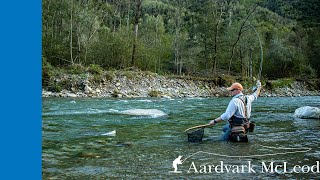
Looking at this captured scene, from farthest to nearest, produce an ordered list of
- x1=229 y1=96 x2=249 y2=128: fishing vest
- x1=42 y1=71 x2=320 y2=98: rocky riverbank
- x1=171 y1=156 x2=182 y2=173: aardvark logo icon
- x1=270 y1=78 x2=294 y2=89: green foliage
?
x1=270 y1=78 x2=294 y2=89: green foliage → x1=42 y1=71 x2=320 y2=98: rocky riverbank → x1=229 y1=96 x2=249 y2=128: fishing vest → x1=171 y1=156 x2=182 y2=173: aardvark logo icon

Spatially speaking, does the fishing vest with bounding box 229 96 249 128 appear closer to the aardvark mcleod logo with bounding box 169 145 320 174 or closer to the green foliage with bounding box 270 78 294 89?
the aardvark mcleod logo with bounding box 169 145 320 174

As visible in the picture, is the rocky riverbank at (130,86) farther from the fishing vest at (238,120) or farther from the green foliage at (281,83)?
the fishing vest at (238,120)

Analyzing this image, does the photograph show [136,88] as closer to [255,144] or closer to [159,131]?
[159,131]

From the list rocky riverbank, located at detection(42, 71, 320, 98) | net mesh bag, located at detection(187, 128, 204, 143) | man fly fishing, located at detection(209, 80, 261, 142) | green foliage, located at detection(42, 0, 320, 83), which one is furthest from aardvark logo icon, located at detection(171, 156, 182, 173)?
green foliage, located at detection(42, 0, 320, 83)

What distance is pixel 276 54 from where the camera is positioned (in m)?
37.8

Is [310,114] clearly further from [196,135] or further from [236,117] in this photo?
[196,135]

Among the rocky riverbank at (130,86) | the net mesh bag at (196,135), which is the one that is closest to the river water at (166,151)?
the net mesh bag at (196,135)

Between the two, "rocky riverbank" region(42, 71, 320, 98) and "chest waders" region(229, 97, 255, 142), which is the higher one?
"chest waders" region(229, 97, 255, 142)

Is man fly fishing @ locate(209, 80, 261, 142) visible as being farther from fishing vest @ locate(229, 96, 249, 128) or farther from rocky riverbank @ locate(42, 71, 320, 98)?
rocky riverbank @ locate(42, 71, 320, 98)

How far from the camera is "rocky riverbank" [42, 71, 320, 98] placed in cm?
1772

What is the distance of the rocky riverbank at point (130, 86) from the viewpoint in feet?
58.1

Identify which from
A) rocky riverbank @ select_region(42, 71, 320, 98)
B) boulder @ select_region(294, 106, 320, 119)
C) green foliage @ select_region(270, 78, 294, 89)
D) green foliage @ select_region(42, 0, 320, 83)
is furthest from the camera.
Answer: green foliage @ select_region(270, 78, 294, 89)

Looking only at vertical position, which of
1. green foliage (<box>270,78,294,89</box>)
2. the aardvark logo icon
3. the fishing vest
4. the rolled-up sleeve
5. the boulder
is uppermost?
the rolled-up sleeve

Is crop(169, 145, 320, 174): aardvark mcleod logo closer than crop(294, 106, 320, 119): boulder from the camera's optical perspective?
Yes
